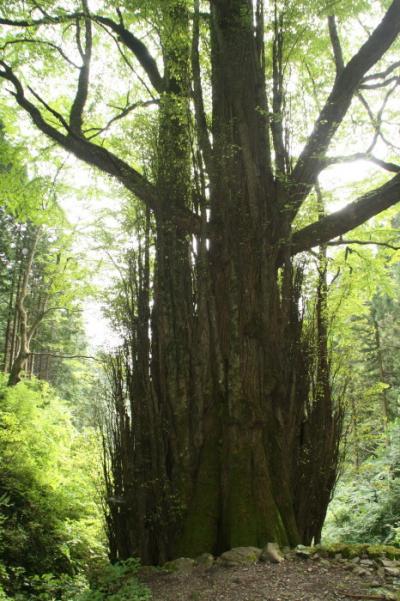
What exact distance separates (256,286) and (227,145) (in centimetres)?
146

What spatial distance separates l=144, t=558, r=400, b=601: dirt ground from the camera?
2525 mm

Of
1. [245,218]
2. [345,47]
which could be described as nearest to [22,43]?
[245,218]

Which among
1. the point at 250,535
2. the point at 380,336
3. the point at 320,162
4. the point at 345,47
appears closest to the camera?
the point at 250,535

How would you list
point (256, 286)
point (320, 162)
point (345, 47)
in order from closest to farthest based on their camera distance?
point (256, 286)
point (320, 162)
point (345, 47)

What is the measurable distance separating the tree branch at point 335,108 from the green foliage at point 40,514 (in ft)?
11.9

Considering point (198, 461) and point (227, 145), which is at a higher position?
point (227, 145)

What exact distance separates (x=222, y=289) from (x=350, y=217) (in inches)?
63.8

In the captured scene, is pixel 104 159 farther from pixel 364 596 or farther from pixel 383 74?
pixel 364 596

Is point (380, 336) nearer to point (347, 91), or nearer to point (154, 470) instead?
point (347, 91)

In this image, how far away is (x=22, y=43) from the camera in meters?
5.43

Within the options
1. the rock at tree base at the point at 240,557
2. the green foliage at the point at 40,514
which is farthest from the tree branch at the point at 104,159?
the rock at tree base at the point at 240,557

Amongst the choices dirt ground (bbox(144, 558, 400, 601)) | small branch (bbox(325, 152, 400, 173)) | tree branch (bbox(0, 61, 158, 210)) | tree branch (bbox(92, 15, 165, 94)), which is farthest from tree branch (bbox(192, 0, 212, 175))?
dirt ground (bbox(144, 558, 400, 601))

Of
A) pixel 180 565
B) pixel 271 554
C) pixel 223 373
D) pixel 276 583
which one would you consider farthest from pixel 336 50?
pixel 180 565

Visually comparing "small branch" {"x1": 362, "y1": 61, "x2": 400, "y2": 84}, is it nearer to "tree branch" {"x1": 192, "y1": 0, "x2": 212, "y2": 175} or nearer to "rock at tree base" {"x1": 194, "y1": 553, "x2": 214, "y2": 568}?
"tree branch" {"x1": 192, "y1": 0, "x2": 212, "y2": 175}
